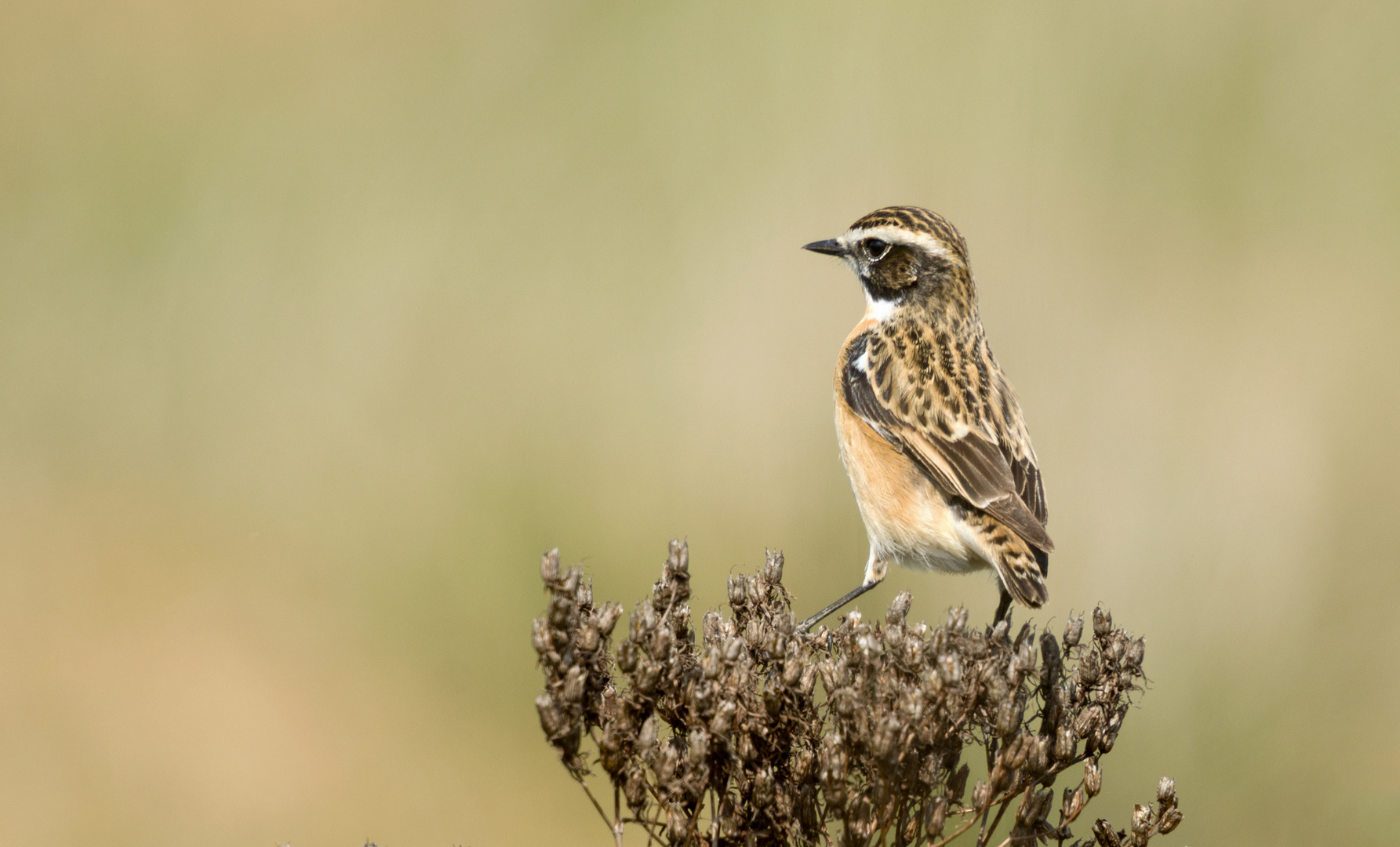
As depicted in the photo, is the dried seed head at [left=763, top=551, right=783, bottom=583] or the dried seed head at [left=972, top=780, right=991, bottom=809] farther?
the dried seed head at [left=763, top=551, right=783, bottom=583]

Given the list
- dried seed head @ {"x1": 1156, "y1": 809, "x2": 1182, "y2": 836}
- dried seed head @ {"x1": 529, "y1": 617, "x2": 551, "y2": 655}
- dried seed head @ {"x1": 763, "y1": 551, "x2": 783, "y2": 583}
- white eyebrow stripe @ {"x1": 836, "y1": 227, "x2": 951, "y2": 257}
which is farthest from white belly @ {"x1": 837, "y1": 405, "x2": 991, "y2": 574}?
dried seed head @ {"x1": 529, "y1": 617, "x2": 551, "y2": 655}

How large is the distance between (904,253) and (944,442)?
134 cm

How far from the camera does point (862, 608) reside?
324 inches

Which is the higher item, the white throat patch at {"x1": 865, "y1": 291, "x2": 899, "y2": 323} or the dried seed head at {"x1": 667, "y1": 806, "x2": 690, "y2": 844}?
the white throat patch at {"x1": 865, "y1": 291, "x2": 899, "y2": 323}

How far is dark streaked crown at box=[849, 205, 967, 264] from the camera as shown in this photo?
6.71 m

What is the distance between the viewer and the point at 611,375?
10.5 meters

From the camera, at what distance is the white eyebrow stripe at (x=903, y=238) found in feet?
22.1

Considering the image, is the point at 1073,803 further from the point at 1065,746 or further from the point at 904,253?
the point at 904,253

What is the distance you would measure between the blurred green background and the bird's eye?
2539 mm

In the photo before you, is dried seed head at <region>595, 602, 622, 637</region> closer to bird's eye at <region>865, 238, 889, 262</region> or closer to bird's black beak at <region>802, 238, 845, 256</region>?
bird's black beak at <region>802, 238, 845, 256</region>

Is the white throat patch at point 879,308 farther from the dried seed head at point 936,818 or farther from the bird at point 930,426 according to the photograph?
the dried seed head at point 936,818

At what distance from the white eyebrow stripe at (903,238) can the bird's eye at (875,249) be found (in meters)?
0.04

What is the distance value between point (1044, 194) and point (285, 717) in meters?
7.33

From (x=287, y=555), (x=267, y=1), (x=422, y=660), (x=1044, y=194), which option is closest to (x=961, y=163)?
(x=1044, y=194)
